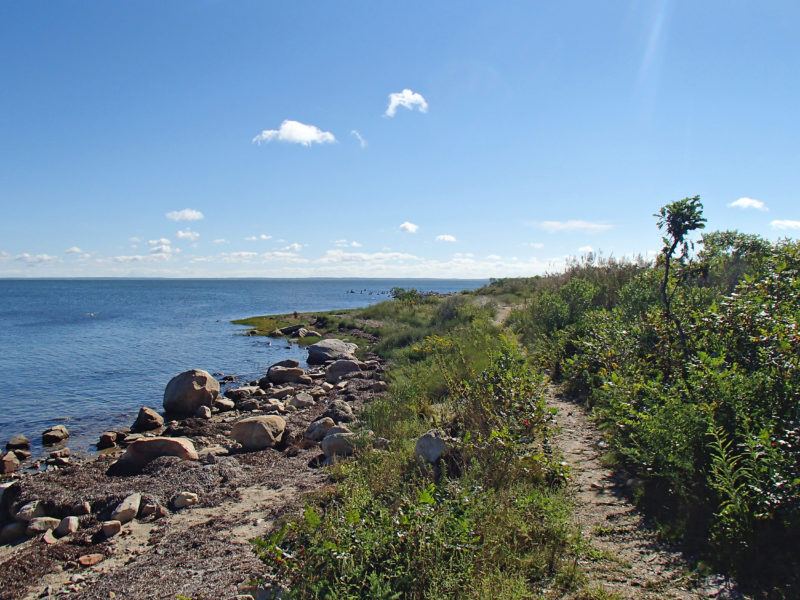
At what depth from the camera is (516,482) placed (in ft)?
16.5

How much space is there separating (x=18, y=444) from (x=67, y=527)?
612 centimetres

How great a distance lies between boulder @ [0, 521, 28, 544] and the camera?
7.00 m

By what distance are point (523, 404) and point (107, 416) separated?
13.3m

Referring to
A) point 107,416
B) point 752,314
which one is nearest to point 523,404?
point 752,314

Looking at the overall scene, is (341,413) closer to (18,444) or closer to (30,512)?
(30,512)

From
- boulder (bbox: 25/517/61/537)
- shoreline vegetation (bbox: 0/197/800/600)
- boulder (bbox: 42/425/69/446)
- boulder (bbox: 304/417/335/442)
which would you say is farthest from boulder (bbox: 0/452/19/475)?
boulder (bbox: 304/417/335/442)

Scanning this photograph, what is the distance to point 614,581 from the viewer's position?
371 cm

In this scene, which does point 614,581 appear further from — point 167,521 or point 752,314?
point 167,521

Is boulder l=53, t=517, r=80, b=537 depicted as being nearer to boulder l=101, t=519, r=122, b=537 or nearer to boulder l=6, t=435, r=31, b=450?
boulder l=101, t=519, r=122, b=537

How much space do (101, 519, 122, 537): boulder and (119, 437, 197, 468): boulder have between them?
116 inches

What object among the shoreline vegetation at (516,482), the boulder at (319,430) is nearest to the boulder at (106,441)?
the shoreline vegetation at (516,482)

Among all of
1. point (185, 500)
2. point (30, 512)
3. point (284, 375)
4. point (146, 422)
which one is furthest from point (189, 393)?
point (185, 500)

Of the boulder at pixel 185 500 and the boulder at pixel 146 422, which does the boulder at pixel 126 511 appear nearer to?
the boulder at pixel 185 500

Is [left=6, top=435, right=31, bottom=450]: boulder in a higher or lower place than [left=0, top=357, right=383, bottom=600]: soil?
lower
